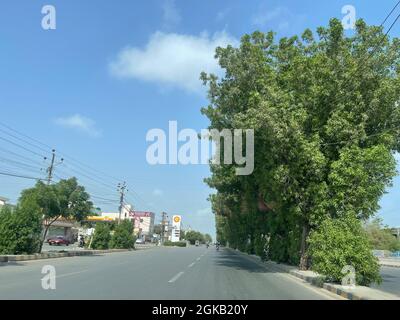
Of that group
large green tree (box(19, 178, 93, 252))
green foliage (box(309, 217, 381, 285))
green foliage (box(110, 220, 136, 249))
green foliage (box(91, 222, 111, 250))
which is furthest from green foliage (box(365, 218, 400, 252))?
green foliage (box(309, 217, 381, 285))

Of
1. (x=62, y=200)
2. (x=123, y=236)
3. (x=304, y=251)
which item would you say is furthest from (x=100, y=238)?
(x=304, y=251)

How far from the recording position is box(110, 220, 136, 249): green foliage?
61406 mm

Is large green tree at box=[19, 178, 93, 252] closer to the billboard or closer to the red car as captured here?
the red car

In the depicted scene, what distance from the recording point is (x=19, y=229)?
103 ft

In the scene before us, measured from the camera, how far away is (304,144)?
23.4 m

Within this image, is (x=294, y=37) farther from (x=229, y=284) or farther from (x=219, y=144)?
(x=229, y=284)

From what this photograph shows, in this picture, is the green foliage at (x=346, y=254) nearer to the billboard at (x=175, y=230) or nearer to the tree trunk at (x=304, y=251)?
the tree trunk at (x=304, y=251)

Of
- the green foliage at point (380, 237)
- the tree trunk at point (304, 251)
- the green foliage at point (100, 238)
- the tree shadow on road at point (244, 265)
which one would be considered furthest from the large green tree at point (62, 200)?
the green foliage at point (380, 237)

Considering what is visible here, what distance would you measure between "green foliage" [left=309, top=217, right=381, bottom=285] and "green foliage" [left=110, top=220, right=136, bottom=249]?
44084mm

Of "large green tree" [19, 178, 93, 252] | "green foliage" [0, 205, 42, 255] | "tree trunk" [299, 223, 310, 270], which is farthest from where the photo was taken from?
"large green tree" [19, 178, 93, 252]

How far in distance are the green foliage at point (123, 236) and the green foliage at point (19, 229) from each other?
28168 millimetres

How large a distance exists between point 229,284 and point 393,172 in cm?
1036
